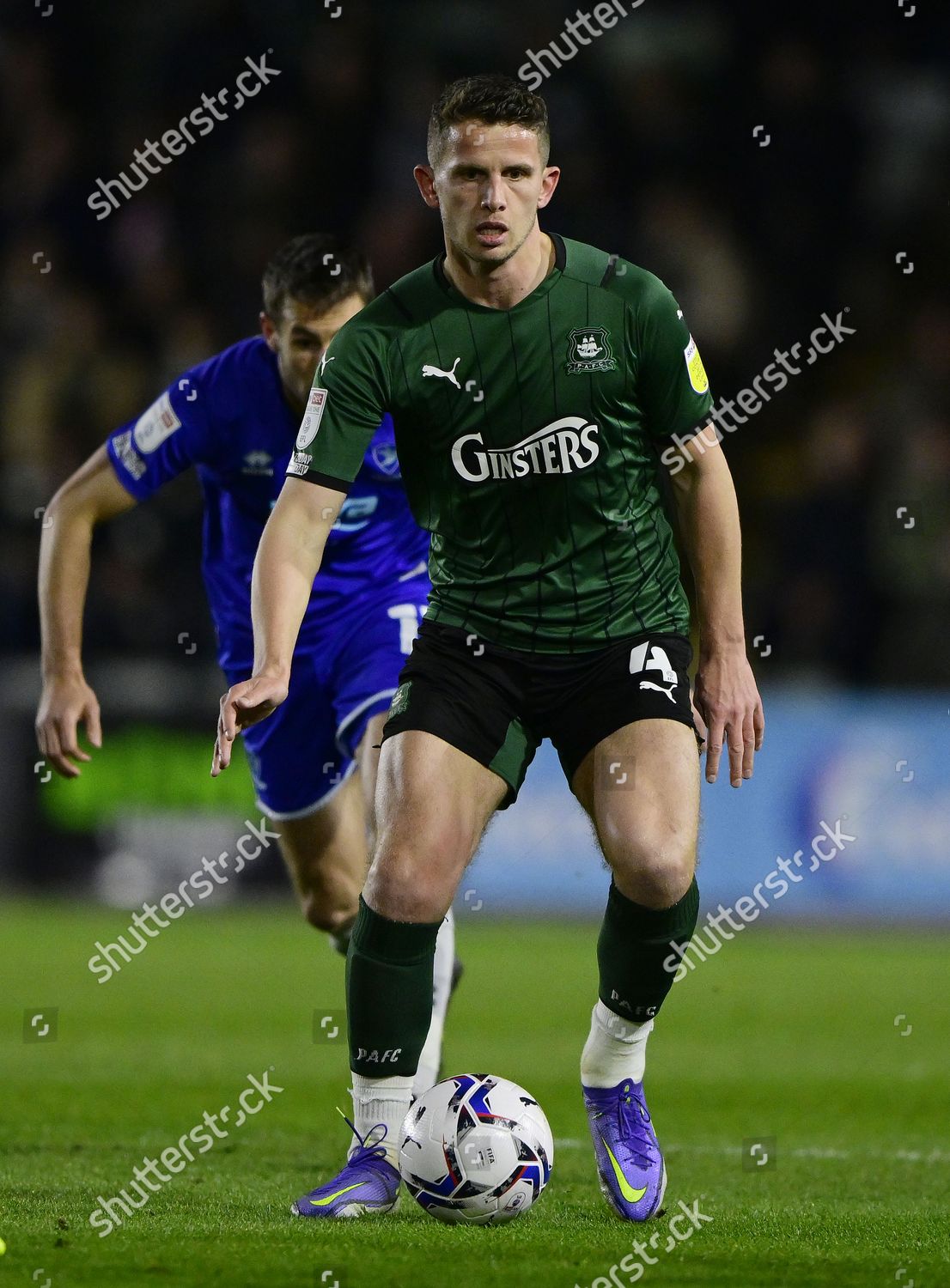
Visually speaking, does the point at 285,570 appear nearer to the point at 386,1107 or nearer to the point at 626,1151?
the point at 386,1107

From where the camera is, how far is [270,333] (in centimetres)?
609

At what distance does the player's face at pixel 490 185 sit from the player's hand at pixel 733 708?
108 centimetres

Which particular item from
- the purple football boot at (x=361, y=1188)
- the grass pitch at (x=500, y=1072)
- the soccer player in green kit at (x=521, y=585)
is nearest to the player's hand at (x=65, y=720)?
the grass pitch at (x=500, y=1072)

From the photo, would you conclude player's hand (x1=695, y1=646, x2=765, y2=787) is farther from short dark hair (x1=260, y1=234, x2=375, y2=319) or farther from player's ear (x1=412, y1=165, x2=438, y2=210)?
short dark hair (x1=260, y1=234, x2=375, y2=319)

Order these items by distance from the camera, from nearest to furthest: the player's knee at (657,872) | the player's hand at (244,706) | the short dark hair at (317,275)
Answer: the player's hand at (244,706), the player's knee at (657,872), the short dark hair at (317,275)

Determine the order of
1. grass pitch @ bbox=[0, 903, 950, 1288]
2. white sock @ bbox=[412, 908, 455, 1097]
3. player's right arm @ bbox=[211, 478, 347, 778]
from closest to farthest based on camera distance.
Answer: grass pitch @ bbox=[0, 903, 950, 1288], player's right arm @ bbox=[211, 478, 347, 778], white sock @ bbox=[412, 908, 455, 1097]

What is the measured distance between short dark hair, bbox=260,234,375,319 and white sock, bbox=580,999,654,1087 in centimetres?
232

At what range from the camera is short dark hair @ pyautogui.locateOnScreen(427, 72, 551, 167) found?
440 centimetres

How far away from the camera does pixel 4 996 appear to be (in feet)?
31.1

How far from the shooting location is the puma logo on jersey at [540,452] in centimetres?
455

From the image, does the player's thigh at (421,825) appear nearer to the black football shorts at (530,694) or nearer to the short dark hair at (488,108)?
the black football shorts at (530,694)

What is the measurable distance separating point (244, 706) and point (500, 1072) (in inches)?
146

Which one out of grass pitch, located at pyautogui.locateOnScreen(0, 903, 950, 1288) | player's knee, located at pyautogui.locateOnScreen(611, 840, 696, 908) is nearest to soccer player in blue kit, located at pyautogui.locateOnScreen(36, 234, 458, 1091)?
grass pitch, located at pyautogui.locateOnScreen(0, 903, 950, 1288)

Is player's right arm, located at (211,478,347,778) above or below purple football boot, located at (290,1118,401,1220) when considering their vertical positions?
above
